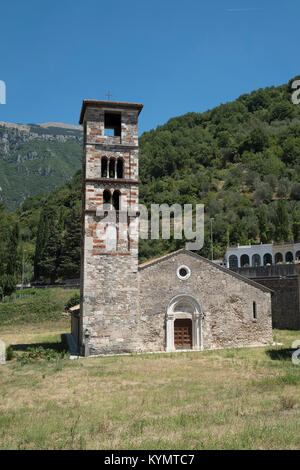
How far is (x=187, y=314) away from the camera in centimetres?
2183

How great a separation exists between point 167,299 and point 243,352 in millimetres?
4905

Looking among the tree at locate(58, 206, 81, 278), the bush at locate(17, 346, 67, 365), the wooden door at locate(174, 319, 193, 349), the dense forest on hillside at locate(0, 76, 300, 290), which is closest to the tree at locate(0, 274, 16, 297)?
the dense forest on hillside at locate(0, 76, 300, 290)

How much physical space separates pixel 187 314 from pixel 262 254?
42.1 metres

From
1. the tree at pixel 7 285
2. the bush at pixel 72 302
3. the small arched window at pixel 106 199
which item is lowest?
the bush at pixel 72 302

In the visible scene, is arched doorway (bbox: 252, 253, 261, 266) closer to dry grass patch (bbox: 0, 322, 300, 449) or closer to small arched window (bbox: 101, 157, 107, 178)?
small arched window (bbox: 101, 157, 107, 178)

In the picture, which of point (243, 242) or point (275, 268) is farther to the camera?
point (243, 242)

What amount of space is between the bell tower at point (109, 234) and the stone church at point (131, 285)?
5cm

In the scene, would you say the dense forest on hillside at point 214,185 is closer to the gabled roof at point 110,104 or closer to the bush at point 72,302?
the bush at point 72,302

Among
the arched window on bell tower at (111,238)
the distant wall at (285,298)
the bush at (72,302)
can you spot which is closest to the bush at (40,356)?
the arched window on bell tower at (111,238)

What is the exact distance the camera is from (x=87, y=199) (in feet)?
68.6

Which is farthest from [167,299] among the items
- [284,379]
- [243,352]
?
[284,379]

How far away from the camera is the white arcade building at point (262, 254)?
5716 cm

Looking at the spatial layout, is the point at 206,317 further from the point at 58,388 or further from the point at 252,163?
the point at 252,163

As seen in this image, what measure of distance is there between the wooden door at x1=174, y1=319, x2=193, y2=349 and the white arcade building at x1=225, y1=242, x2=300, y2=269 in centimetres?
3613
